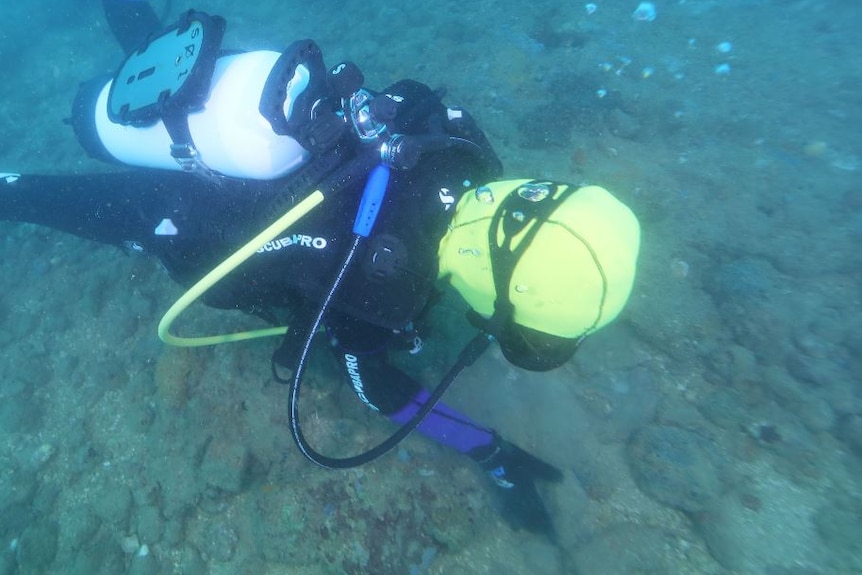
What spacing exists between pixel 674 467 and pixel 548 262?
271 cm

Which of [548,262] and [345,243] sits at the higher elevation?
[548,262]

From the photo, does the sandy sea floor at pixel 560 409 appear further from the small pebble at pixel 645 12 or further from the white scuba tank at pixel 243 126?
the small pebble at pixel 645 12

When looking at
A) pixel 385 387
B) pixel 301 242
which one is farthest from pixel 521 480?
pixel 301 242

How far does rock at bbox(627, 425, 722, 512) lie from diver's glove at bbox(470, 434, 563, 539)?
2.34ft

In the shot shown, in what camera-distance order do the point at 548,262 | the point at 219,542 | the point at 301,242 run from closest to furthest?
1. the point at 548,262
2. the point at 301,242
3. the point at 219,542

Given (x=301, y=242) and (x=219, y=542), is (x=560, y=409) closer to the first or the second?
(x=301, y=242)

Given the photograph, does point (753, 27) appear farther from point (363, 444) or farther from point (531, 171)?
point (363, 444)

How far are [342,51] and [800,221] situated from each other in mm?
7670

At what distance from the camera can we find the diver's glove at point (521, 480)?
3684 millimetres

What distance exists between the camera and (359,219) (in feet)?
7.70

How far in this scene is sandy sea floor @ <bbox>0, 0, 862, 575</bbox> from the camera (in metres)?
3.62

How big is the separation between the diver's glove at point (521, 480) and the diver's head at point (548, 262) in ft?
5.23

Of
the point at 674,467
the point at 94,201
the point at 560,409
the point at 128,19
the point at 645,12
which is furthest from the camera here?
the point at 645,12

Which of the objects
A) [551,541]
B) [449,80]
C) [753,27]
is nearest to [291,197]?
[551,541]
